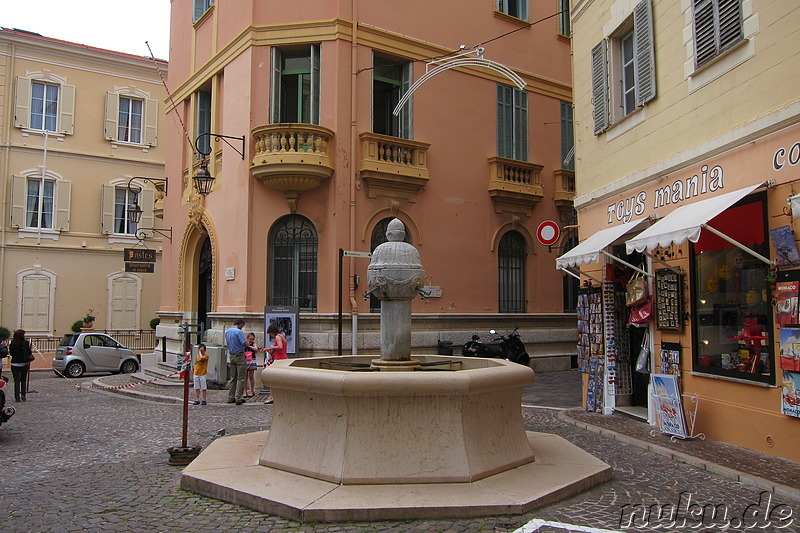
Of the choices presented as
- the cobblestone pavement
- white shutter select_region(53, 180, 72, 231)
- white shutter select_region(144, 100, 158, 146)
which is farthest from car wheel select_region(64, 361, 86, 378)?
white shutter select_region(144, 100, 158, 146)

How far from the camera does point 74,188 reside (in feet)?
90.2

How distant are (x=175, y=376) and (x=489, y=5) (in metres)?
13.4

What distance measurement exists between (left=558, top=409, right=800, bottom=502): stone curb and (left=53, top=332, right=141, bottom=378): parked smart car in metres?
17.2

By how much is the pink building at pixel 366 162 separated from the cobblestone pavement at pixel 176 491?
5.81 meters

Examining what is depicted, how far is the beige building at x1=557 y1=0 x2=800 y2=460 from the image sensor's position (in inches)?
296

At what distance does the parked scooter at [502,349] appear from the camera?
54.7 feet

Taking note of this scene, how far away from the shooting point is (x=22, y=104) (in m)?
26.3

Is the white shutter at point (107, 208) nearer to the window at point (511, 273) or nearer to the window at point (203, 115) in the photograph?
the window at point (203, 115)

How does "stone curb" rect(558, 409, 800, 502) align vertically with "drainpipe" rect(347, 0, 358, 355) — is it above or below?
below

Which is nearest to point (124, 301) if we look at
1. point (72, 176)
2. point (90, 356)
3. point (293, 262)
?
point (72, 176)

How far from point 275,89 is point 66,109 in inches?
599

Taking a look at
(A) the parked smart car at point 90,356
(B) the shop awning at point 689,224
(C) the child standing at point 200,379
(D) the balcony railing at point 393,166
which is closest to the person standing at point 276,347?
(C) the child standing at point 200,379

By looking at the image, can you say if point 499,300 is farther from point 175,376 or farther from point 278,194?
point 175,376

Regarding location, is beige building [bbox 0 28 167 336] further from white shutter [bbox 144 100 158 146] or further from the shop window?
the shop window
